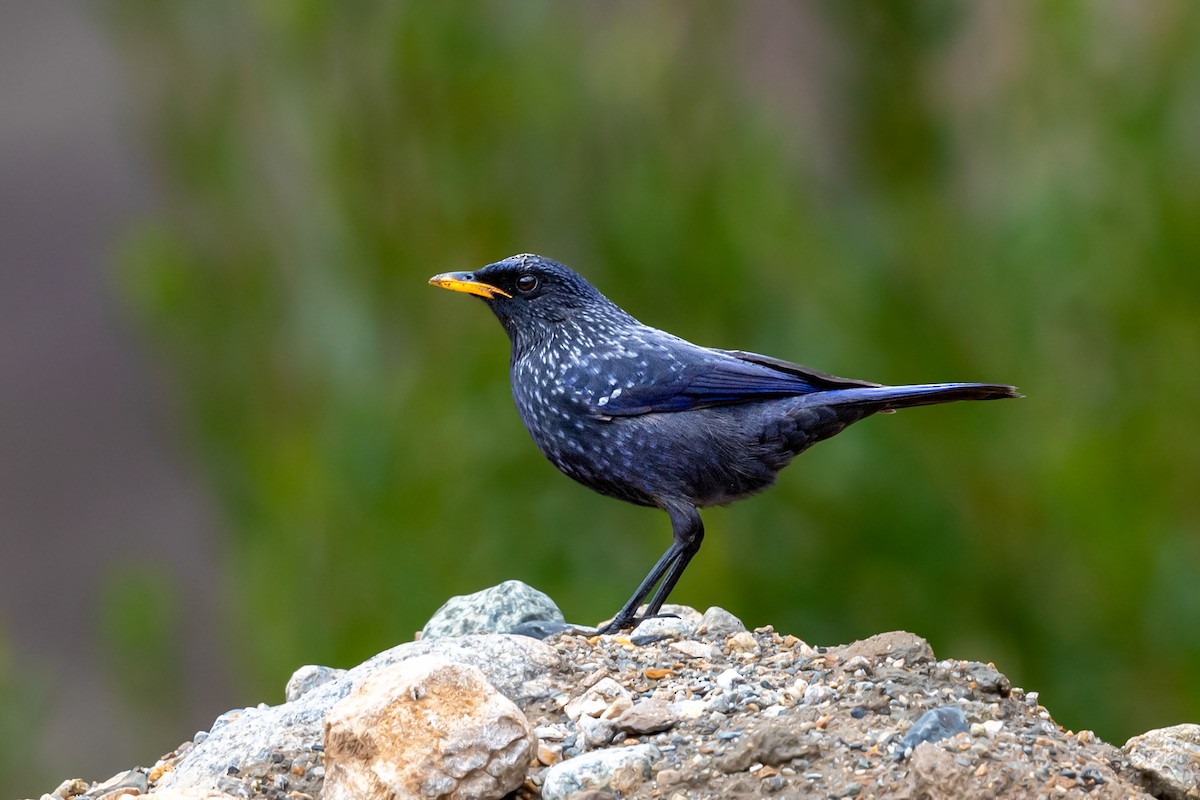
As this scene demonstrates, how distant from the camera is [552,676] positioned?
3826 millimetres

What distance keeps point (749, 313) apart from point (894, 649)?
3504mm

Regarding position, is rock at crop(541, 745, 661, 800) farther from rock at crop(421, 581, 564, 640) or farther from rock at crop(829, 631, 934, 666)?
rock at crop(421, 581, 564, 640)

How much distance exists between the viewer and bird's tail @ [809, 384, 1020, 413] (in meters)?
4.30

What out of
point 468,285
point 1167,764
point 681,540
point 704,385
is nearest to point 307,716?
point 681,540

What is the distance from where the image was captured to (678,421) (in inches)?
185

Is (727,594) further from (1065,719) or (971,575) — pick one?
(1065,719)

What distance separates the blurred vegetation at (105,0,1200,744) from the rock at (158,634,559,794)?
2627 millimetres

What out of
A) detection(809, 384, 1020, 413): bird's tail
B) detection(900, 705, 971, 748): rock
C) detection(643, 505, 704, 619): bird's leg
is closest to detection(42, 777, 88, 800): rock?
detection(643, 505, 704, 619): bird's leg

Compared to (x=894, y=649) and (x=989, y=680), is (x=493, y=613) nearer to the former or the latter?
(x=894, y=649)

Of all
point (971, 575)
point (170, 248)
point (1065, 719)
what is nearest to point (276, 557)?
point (170, 248)

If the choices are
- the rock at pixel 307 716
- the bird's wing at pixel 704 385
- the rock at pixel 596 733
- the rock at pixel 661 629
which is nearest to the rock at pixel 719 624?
the rock at pixel 661 629

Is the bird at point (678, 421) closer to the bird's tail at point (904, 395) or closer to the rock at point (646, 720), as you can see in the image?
the bird's tail at point (904, 395)

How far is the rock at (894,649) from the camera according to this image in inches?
147

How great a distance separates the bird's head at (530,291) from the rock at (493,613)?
986 mm
